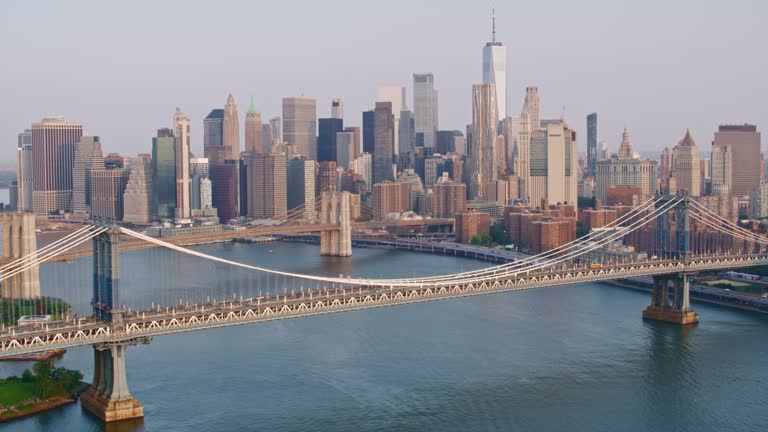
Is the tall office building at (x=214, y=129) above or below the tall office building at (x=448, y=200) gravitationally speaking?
above

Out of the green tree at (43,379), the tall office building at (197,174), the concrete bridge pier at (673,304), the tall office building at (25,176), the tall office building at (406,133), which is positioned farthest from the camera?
the tall office building at (406,133)

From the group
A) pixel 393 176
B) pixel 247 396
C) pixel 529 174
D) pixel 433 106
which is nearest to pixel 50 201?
pixel 393 176

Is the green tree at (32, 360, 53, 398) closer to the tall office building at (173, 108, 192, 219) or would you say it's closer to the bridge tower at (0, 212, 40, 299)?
the bridge tower at (0, 212, 40, 299)

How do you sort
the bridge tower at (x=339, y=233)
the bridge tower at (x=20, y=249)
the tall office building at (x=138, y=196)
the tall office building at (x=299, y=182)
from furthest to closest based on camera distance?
1. the tall office building at (x=299, y=182)
2. the tall office building at (x=138, y=196)
3. the bridge tower at (x=339, y=233)
4. the bridge tower at (x=20, y=249)

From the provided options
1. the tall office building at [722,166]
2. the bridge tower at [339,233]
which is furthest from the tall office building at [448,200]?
the tall office building at [722,166]

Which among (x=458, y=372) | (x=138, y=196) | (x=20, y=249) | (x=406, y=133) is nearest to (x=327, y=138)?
(x=406, y=133)

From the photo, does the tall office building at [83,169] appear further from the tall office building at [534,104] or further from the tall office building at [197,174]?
the tall office building at [534,104]

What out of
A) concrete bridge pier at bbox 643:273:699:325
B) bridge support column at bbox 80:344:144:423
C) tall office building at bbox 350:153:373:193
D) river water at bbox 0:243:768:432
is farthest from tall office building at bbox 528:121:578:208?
bridge support column at bbox 80:344:144:423

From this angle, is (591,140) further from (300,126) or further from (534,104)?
(300,126)

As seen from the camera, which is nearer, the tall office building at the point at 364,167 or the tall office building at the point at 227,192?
the tall office building at the point at 227,192
